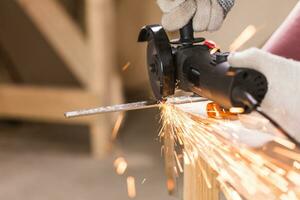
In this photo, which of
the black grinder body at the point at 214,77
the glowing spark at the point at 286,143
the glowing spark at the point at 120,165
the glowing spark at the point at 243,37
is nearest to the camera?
the black grinder body at the point at 214,77

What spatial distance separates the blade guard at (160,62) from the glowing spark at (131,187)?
1076 mm

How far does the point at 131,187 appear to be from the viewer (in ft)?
5.88

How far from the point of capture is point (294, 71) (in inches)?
19.9

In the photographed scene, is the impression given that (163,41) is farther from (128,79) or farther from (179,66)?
(128,79)

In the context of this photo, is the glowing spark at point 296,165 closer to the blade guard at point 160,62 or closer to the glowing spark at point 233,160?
the glowing spark at point 233,160

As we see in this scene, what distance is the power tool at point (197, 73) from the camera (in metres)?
0.48

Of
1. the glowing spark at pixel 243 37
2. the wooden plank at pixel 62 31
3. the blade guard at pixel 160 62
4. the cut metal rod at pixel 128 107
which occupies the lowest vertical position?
the wooden plank at pixel 62 31

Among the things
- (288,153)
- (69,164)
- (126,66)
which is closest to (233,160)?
(288,153)

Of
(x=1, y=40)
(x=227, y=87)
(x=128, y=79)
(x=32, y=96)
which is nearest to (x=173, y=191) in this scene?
(x=227, y=87)

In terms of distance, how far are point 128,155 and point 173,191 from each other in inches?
44.1

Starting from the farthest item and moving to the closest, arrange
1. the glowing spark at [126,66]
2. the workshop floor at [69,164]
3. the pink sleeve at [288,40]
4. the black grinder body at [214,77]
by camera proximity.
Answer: the glowing spark at [126,66], the workshop floor at [69,164], the pink sleeve at [288,40], the black grinder body at [214,77]

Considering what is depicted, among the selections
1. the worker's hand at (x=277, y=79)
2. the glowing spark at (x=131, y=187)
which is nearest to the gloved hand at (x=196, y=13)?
the worker's hand at (x=277, y=79)

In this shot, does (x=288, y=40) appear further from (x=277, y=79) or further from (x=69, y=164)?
(x=69, y=164)

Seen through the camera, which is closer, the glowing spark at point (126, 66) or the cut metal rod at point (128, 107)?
the cut metal rod at point (128, 107)
